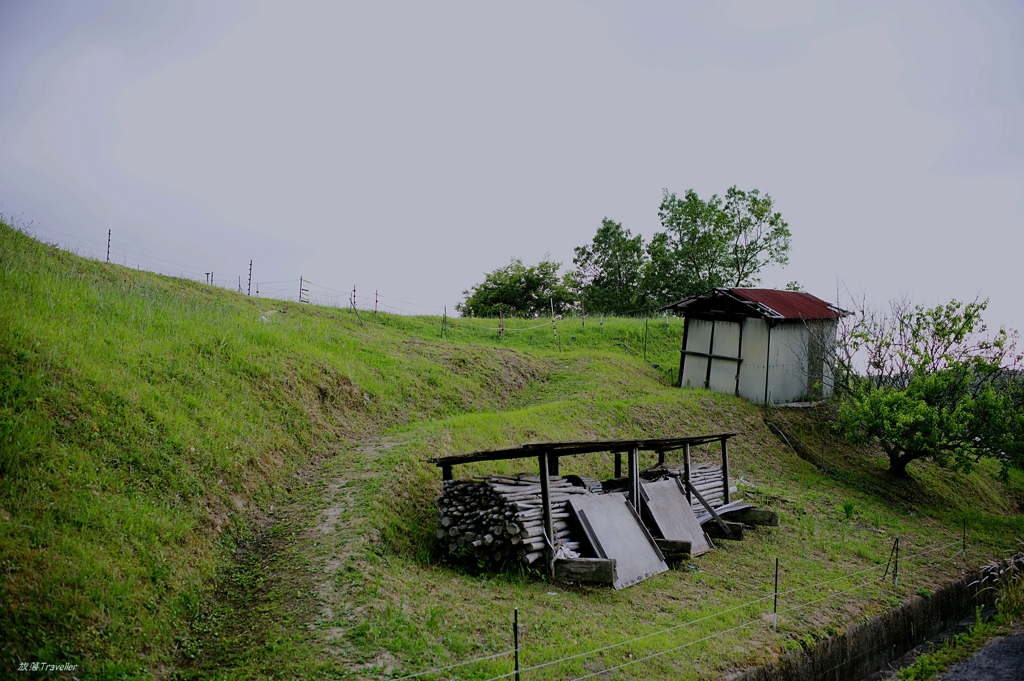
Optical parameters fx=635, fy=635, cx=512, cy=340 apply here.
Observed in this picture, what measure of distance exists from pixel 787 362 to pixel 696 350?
3737 millimetres

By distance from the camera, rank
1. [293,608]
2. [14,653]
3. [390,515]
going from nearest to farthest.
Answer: [14,653]
[293,608]
[390,515]

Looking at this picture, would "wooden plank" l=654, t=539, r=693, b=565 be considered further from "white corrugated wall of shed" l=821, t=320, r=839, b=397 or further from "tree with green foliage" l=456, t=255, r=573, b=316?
"tree with green foliage" l=456, t=255, r=573, b=316

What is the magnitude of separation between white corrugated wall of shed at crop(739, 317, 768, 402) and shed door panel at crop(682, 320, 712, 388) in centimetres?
172

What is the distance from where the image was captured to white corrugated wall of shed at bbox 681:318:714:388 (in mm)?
27531

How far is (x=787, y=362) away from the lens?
2608 cm

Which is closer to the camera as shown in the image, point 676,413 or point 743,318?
point 676,413

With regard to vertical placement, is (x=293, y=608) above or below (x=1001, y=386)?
below

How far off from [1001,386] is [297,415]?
76.1 feet

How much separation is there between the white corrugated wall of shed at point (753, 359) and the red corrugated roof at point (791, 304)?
976 mm

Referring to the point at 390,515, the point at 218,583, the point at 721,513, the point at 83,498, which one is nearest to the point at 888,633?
the point at 721,513

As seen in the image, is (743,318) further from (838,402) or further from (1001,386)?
(1001,386)

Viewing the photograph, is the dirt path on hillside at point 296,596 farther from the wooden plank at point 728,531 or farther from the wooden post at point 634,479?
the wooden plank at point 728,531

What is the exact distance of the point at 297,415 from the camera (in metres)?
14.8

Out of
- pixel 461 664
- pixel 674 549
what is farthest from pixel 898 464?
pixel 461 664
